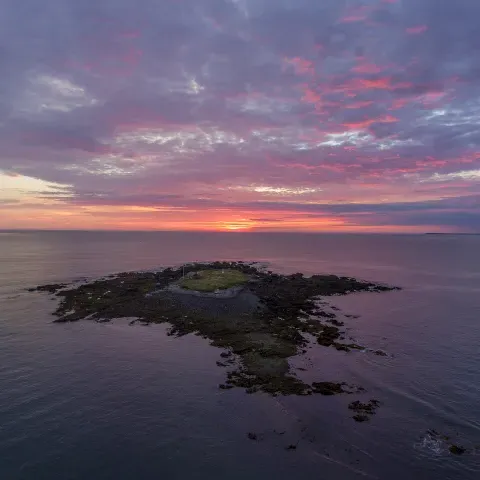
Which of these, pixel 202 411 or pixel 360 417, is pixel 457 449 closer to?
pixel 360 417

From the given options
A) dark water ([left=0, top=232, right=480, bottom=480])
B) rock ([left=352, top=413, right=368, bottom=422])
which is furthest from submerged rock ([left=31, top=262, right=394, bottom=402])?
rock ([left=352, top=413, right=368, bottom=422])

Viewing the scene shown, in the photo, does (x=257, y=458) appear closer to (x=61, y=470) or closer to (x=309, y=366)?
(x=61, y=470)

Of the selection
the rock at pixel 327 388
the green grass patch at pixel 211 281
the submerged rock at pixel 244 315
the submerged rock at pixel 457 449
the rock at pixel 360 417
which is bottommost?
the submerged rock at pixel 457 449

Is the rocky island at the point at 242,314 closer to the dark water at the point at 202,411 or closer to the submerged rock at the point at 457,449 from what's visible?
the dark water at the point at 202,411

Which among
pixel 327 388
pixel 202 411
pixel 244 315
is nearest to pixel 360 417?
pixel 327 388

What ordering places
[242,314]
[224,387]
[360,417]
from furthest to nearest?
[242,314], [224,387], [360,417]

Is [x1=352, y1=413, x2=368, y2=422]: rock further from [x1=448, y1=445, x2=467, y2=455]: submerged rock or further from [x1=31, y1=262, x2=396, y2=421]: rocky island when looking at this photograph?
[x1=448, y1=445, x2=467, y2=455]: submerged rock

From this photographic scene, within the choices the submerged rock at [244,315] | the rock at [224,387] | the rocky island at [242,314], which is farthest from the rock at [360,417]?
the rock at [224,387]

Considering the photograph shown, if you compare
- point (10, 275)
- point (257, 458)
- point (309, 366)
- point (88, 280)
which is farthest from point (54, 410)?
point (10, 275)
